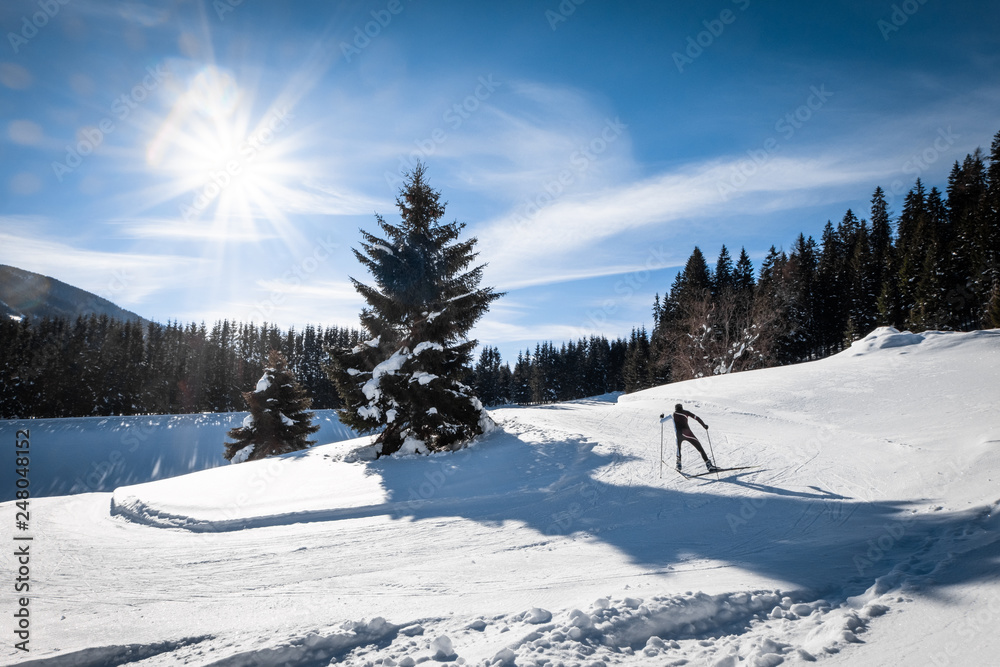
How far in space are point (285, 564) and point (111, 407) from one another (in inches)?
2812

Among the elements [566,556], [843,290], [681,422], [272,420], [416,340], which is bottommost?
[566,556]

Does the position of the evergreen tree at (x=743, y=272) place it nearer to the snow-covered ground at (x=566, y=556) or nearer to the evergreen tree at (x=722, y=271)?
the evergreen tree at (x=722, y=271)

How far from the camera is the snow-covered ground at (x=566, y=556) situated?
4051 millimetres

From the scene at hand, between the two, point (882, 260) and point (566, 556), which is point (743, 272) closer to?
point (882, 260)

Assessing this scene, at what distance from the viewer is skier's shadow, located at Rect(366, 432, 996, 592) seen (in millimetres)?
5523

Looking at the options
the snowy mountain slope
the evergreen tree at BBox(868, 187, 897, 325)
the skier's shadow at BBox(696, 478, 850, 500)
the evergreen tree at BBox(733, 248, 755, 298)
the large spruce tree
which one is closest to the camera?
the skier's shadow at BBox(696, 478, 850, 500)

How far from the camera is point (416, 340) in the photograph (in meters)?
14.8

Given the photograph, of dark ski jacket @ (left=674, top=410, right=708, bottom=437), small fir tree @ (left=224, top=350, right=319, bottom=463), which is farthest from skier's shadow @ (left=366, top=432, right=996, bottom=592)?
small fir tree @ (left=224, top=350, right=319, bottom=463)

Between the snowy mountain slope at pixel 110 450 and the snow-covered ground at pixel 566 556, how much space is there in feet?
71.7

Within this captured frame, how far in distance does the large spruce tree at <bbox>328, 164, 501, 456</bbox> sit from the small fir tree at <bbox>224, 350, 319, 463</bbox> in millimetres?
9683

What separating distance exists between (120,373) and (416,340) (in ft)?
220

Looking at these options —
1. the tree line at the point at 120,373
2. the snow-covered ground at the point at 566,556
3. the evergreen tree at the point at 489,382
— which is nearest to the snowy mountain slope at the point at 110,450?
the tree line at the point at 120,373

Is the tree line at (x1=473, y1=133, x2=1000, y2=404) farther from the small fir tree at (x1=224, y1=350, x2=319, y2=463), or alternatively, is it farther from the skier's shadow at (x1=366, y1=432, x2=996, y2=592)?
the skier's shadow at (x1=366, y1=432, x2=996, y2=592)

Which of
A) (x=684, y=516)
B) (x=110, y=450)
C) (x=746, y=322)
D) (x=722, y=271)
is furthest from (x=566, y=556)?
(x=722, y=271)
